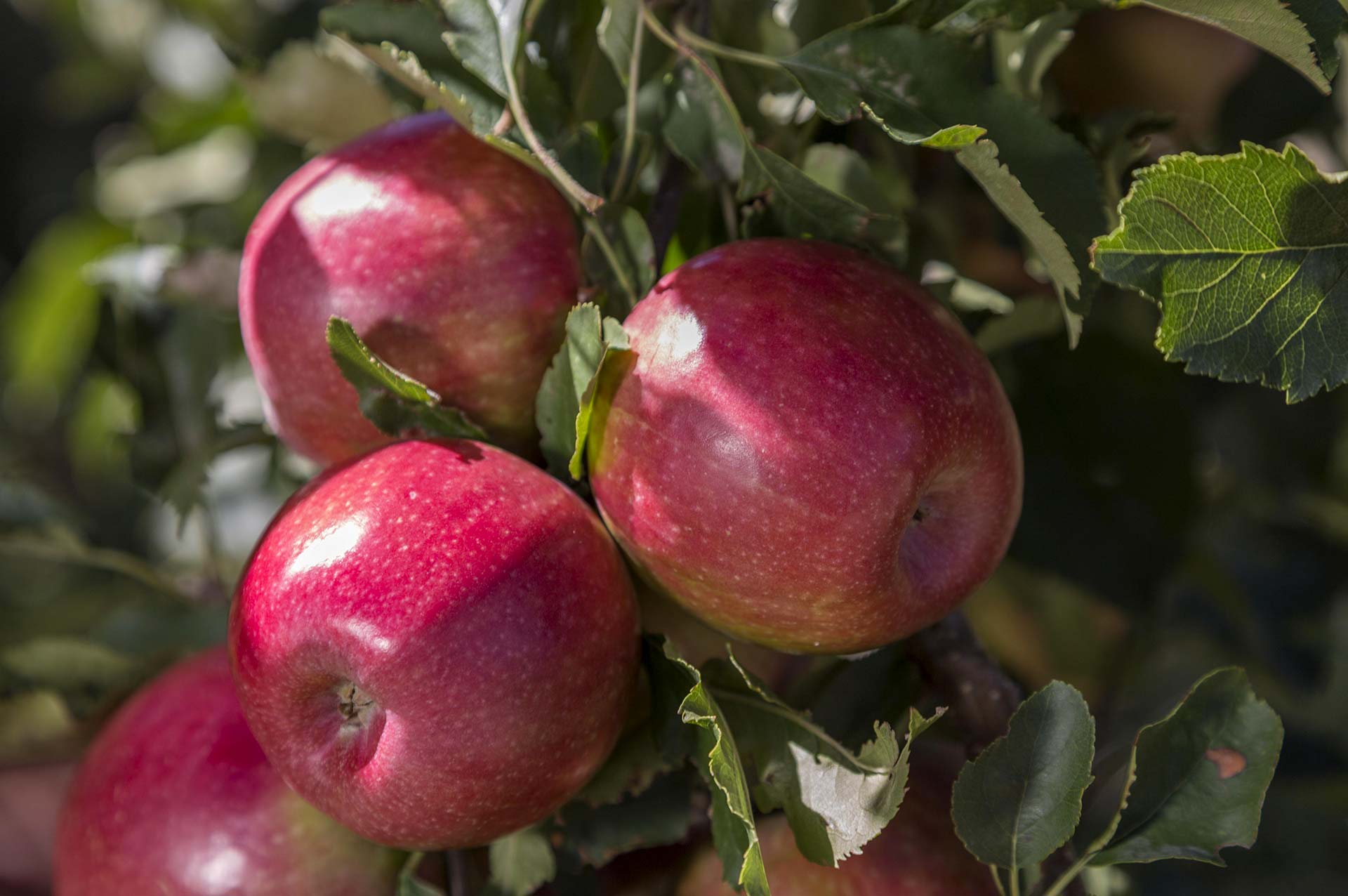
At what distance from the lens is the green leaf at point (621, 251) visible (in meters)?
0.55

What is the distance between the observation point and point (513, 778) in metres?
0.49

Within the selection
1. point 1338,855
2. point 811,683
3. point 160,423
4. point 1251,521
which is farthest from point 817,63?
point 1338,855

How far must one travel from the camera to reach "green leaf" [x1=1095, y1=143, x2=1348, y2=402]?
442 mm

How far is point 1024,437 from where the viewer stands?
81 cm

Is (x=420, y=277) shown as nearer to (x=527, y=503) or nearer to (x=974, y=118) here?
(x=527, y=503)

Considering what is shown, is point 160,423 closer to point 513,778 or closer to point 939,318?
point 513,778

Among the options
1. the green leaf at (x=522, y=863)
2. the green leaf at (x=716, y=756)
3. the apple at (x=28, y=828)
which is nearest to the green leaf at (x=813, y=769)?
the green leaf at (x=716, y=756)

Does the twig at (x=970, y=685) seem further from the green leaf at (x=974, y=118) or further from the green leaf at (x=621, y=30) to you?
the green leaf at (x=621, y=30)

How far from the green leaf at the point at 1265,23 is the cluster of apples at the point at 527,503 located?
0.16 m

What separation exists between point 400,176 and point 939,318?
28 centimetres

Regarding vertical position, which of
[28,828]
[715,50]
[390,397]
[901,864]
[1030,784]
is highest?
[715,50]

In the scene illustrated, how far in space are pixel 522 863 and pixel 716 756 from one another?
179 millimetres

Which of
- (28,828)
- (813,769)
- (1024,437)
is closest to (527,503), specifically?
(813,769)

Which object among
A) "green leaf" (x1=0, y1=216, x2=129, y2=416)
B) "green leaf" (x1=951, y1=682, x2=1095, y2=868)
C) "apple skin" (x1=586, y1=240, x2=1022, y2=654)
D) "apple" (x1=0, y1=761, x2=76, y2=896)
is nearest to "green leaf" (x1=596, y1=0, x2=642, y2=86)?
"apple skin" (x1=586, y1=240, x2=1022, y2=654)
